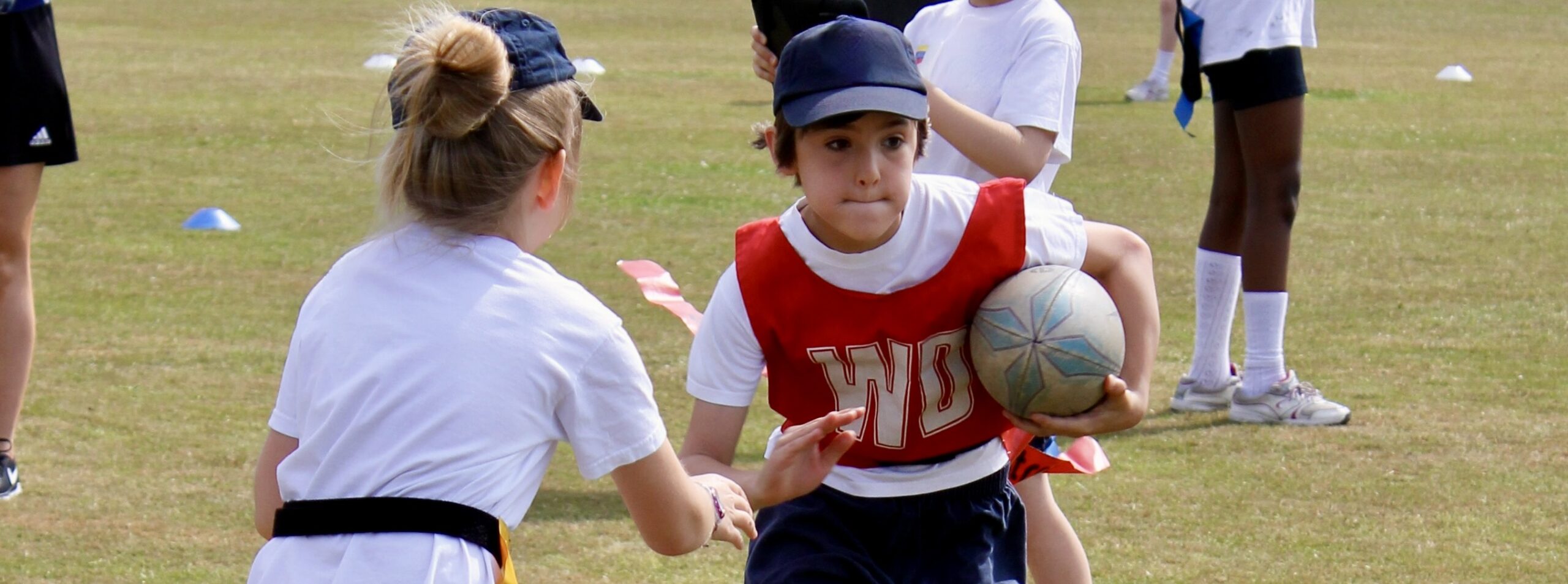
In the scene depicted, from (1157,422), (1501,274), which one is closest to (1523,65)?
(1501,274)

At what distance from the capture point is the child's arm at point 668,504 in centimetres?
264

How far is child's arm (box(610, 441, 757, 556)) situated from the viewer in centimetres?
264

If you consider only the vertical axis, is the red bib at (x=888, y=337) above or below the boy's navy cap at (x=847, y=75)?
below

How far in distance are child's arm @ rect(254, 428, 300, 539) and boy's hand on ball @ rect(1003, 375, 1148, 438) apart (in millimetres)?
1333

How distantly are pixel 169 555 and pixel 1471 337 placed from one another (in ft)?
16.6

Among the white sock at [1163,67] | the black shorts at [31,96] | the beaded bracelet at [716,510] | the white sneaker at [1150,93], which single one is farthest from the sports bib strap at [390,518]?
the white sock at [1163,67]

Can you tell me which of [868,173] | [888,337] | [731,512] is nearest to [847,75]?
[868,173]

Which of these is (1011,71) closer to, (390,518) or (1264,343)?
(1264,343)

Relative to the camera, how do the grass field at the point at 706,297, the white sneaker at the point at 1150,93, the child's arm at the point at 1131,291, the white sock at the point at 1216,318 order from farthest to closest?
the white sneaker at the point at 1150,93, the white sock at the point at 1216,318, the grass field at the point at 706,297, the child's arm at the point at 1131,291

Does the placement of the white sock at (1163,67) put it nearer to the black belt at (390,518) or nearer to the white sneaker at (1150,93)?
the white sneaker at (1150,93)

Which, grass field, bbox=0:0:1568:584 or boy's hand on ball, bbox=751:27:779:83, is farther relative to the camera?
grass field, bbox=0:0:1568:584

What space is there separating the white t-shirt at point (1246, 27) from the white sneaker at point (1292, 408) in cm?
110

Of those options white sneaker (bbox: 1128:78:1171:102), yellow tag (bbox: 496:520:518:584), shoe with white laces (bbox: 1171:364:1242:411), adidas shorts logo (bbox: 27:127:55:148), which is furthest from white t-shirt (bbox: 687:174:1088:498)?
white sneaker (bbox: 1128:78:1171:102)

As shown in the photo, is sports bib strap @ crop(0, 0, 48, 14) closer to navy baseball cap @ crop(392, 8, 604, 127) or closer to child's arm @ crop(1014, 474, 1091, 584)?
navy baseball cap @ crop(392, 8, 604, 127)
